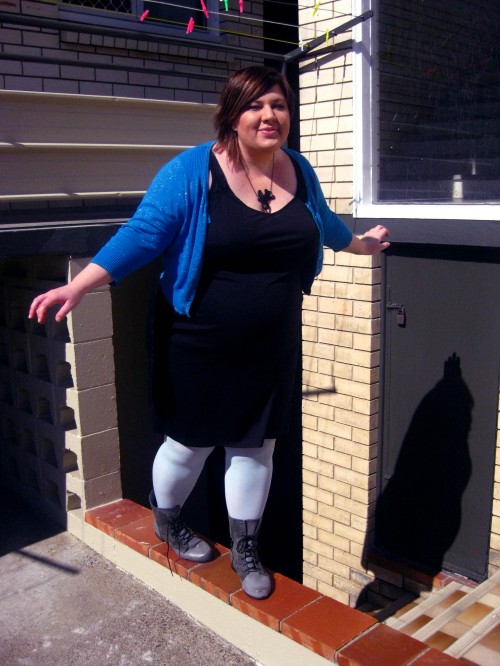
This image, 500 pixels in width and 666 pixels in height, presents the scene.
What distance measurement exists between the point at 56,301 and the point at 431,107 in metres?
3.07

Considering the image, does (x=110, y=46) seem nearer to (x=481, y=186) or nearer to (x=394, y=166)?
(x=394, y=166)

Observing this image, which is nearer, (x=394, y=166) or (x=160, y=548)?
(x=160, y=548)

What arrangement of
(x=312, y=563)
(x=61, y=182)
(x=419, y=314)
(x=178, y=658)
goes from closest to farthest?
1. (x=178, y=658)
2. (x=61, y=182)
3. (x=419, y=314)
4. (x=312, y=563)

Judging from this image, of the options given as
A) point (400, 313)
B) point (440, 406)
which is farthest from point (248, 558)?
point (400, 313)

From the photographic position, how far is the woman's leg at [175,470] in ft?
9.09

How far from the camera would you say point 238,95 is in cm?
243

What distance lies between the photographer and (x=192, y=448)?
2746mm

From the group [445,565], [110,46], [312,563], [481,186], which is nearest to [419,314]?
[481,186]

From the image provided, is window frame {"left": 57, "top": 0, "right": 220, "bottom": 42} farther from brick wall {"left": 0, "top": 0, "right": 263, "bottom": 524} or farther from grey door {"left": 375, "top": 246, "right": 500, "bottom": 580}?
grey door {"left": 375, "top": 246, "right": 500, "bottom": 580}

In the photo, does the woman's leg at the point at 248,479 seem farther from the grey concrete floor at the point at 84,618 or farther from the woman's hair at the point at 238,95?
the woman's hair at the point at 238,95

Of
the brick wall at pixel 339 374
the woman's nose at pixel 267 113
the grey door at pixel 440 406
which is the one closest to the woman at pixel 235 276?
the woman's nose at pixel 267 113

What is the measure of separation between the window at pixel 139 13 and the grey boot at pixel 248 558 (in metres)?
3.00

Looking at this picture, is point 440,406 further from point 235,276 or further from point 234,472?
point 235,276

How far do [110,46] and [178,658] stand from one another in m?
3.69
